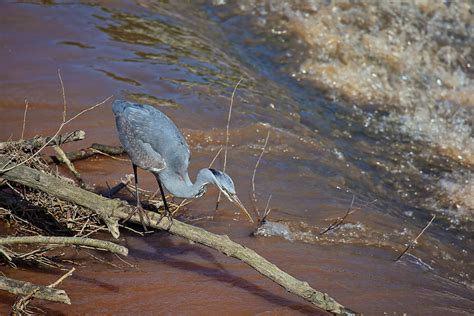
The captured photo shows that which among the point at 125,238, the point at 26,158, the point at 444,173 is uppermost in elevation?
the point at 26,158

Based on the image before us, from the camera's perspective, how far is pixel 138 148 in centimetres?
521

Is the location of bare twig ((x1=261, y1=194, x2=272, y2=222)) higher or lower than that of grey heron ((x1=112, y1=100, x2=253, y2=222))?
lower

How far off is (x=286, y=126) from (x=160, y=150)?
3.17 meters

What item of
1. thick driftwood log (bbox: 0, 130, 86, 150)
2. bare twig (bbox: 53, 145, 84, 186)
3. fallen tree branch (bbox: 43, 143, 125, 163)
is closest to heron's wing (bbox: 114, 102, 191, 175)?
thick driftwood log (bbox: 0, 130, 86, 150)

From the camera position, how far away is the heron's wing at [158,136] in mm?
5066

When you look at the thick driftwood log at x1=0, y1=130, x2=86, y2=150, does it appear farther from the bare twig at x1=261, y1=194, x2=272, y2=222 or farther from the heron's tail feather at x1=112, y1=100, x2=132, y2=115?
the bare twig at x1=261, y1=194, x2=272, y2=222

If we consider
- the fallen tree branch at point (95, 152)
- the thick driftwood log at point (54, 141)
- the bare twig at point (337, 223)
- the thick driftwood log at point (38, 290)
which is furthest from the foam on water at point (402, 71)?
the thick driftwood log at point (38, 290)

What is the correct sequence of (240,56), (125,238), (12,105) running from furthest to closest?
1. (240,56)
2. (12,105)
3. (125,238)

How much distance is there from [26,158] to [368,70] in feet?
23.2

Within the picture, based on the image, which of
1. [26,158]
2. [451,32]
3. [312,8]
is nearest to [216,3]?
[312,8]

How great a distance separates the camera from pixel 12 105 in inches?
277

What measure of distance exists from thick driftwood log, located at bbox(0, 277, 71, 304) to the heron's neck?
1231 millimetres

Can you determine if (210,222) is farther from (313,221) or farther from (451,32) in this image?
(451,32)

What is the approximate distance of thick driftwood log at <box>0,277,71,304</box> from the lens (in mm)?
3924
